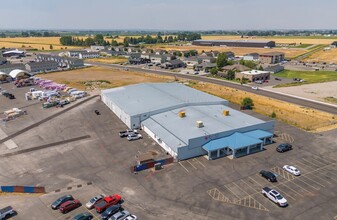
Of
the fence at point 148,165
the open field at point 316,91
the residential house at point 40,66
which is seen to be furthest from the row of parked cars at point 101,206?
the residential house at point 40,66

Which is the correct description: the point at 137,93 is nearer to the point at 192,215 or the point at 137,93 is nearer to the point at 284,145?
the point at 284,145

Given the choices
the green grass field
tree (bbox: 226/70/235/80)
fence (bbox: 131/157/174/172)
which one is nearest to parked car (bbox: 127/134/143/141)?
fence (bbox: 131/157/174/172)

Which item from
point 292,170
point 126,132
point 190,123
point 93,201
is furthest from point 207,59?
point 93,201

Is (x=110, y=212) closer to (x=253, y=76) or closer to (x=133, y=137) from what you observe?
(x=133, y=137)

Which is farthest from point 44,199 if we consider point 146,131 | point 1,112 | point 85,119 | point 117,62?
point 117,62

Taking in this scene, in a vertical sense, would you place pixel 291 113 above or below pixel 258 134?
below
